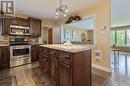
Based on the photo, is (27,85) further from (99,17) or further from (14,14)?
(14,14)

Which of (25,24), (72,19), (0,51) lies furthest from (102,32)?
(0,51)

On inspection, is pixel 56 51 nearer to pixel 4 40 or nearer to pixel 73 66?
pixel 73 66

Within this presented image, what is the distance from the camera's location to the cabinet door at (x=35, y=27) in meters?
5.46

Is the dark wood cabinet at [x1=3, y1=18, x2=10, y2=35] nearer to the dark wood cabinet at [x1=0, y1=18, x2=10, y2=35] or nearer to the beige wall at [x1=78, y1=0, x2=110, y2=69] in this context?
the dark wood cabinet at [x1=0, y1=18, x2=10, y2=35]

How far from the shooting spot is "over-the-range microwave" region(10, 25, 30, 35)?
4811 millimetres

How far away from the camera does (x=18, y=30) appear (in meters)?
5.07

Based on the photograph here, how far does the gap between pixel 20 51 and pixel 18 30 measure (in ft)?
3.55

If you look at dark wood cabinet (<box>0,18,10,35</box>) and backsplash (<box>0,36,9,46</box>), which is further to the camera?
backsplash (<box>0,36,9,46</box>)

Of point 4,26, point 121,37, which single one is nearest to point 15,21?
point 4,26

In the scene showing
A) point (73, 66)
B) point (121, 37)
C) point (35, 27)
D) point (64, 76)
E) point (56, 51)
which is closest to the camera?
point (73, 66)

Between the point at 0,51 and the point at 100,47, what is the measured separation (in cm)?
390

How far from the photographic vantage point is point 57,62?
7.66 feet

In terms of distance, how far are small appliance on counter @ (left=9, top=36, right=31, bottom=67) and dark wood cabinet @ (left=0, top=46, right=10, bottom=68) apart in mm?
148

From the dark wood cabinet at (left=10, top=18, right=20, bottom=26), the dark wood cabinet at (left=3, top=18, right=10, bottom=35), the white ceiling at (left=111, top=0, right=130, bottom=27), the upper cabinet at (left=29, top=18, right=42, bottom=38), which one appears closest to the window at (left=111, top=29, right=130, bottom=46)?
the white ceiling at (left=111, top=0, right=130, bottom=27)
